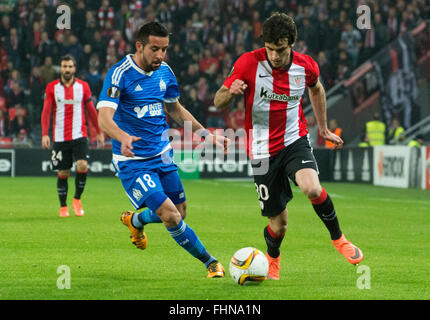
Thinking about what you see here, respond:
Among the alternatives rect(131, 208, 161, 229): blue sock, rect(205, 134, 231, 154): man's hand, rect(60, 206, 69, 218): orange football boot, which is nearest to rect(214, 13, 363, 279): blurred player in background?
rect(205, 134, 231, 154): man's hand

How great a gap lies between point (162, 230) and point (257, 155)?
3.82m

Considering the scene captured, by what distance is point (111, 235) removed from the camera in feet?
31.4

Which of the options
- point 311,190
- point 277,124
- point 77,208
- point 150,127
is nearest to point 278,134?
point 277,124

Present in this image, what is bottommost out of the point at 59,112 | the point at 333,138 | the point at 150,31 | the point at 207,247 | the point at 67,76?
the point at 207,247

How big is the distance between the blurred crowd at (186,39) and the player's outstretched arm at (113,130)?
15.0 meters

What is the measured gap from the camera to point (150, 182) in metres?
6.52

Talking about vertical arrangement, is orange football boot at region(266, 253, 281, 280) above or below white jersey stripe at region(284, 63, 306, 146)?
below

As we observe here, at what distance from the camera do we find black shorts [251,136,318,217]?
6.59 m

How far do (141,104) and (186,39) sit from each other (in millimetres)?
17028

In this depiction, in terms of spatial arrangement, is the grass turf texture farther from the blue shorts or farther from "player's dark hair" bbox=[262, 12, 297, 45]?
"player's dark hair" bbox=[262, 12, 297, 45]

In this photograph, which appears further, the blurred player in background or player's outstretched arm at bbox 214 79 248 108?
the blurred player in background

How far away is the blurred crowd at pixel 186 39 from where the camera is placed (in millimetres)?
21703

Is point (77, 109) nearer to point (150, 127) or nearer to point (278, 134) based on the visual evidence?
point (150, 127)

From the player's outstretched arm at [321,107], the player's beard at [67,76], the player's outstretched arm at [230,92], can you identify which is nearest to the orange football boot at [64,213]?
the player's beard at [67,76]
